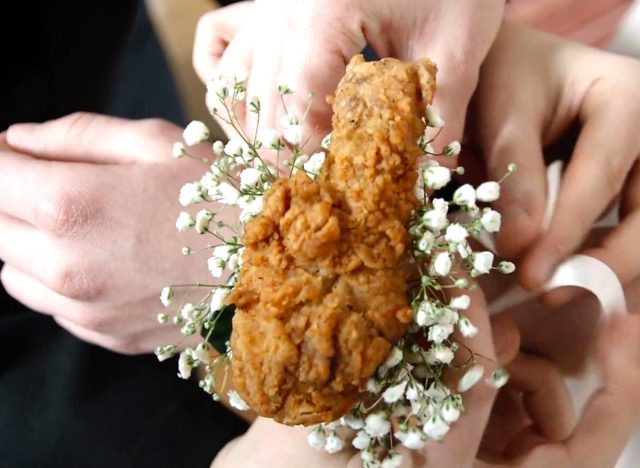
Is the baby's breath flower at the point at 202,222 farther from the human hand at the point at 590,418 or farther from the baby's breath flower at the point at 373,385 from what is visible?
the human hand at the point at 590,418

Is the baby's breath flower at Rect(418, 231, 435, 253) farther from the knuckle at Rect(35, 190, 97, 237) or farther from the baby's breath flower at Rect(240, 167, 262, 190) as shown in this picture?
the knuckle at Rect(35, 190, 97, 237)

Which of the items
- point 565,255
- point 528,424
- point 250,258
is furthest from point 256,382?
point 528,424

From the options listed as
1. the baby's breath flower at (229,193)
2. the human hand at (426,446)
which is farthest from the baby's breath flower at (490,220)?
the baby's breath flower at (229,193)

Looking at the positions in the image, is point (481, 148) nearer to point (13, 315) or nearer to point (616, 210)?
point (616, 210)

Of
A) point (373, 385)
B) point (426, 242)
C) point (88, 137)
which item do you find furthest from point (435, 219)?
point (88, 137)

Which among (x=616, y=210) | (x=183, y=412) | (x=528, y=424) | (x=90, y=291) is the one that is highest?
(x=616, y=210)

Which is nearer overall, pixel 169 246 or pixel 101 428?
pixel 169 246

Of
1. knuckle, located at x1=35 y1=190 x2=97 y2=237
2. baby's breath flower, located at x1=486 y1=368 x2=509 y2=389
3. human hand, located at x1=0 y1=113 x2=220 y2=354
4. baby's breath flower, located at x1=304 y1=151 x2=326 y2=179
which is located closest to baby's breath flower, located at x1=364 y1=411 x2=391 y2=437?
baby's breath flower, located at x1=486 y1=368 x2=509 y2=389
